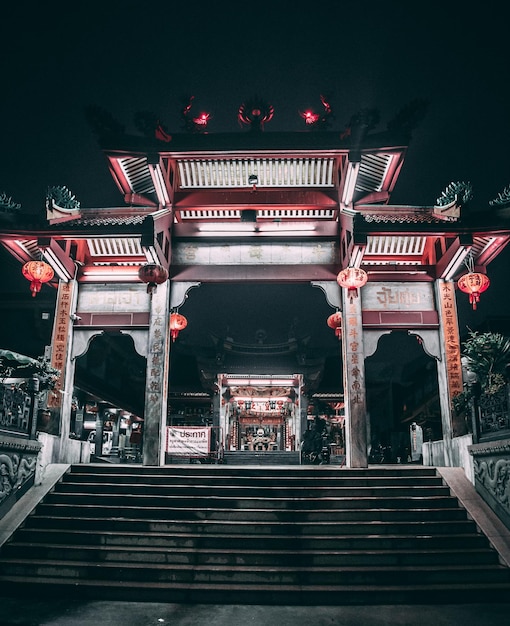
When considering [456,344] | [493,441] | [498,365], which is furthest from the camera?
[456,344]

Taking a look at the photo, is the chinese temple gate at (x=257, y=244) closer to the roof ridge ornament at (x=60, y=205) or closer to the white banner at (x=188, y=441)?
the roof ridge ornament at (x=60, y=205)

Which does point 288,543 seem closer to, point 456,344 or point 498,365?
point 498,365

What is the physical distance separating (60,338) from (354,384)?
6.98m

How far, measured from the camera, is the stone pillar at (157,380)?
35.9 feet

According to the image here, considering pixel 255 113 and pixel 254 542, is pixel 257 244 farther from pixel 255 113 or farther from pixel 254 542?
pixel 254 542

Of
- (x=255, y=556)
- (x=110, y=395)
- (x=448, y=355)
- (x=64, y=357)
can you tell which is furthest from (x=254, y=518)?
(x=110, y=395)

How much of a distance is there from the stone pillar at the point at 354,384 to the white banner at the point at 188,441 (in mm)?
4416

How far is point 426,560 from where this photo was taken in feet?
22.2

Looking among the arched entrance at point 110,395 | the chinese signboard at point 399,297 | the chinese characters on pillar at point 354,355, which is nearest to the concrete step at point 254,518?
the chinese characters on pillar at point 354,355

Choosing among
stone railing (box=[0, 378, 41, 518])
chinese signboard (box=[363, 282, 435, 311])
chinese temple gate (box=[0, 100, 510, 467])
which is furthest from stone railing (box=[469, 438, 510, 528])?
stone railing (box=[0, 378, 41, 518])

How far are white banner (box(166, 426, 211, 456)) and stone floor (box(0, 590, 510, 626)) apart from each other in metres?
7.39

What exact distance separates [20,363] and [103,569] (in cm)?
464

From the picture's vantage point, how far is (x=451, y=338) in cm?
1149

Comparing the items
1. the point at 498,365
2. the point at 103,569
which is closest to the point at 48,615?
the point at 103,569
